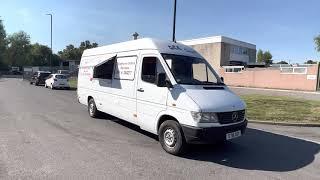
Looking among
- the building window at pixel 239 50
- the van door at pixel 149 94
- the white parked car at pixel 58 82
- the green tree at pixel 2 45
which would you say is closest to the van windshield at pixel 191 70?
the van door at pixel 149 94

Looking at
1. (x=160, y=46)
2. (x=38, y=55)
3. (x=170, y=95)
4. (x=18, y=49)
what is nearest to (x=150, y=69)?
(x=160, y=46)

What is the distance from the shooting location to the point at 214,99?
7.64m

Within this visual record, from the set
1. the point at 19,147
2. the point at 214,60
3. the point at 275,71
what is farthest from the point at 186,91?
the point at 214,60

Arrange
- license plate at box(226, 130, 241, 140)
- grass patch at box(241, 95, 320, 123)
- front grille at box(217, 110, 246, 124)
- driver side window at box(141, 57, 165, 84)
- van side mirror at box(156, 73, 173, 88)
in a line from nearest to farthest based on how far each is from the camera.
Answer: front grille at box(217, 110, 246, 124)
license plate at box(226, 130, 241, 140)
van side mirror at box(156, 73, 173, 88)
driver side window at box(141, 57, 165, 84)
grass patch at box(241, 95, 320, 123)

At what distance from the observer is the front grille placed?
296 inches

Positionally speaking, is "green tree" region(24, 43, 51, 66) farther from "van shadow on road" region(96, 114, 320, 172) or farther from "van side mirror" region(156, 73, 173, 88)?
"van side mirror" region(156, 73, 173, 88)

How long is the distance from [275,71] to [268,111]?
31.4 m

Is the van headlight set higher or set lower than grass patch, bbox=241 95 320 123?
higher

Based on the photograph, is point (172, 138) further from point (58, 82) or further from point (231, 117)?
point (58, 82)

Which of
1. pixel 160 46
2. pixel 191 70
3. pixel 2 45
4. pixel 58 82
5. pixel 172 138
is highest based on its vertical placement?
pixel 2 45

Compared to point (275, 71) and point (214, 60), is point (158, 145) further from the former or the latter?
point (214, 60)

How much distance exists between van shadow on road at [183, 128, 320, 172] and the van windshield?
1.52 m

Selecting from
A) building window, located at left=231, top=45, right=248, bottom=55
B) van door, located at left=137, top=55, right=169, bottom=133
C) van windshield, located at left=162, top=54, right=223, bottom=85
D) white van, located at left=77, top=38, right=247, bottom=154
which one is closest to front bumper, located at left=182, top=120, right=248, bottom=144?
white van, located at left=77, top=38, right=247, bottom=154

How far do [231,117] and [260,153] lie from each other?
3.98 ft
